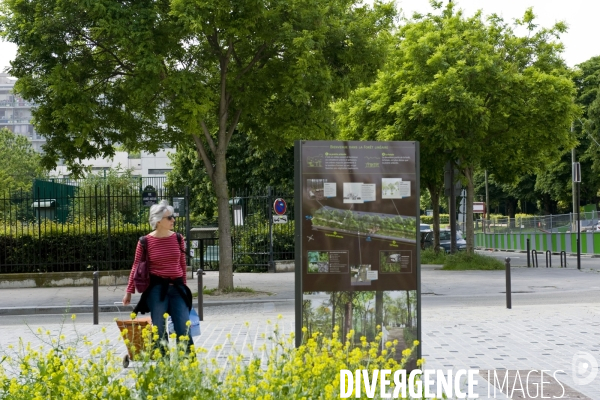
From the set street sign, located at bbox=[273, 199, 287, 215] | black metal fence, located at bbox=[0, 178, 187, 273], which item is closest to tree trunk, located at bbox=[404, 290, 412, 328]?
black metal fence, located at bbox=[0, 178, 187, 273]

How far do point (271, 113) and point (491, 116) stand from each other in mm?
11331

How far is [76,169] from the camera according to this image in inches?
906

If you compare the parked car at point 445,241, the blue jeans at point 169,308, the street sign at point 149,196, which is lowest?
the parked car at point 445,241

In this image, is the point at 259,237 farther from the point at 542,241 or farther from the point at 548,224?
the point at 542,241

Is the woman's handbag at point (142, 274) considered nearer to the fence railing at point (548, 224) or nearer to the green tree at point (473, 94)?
the green tree at point (473, 94)

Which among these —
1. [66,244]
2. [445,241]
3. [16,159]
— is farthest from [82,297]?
[16,159]

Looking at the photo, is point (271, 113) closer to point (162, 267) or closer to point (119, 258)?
point (119, 258)

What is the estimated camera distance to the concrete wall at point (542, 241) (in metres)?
46.2

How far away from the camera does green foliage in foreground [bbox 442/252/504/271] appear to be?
3169cm

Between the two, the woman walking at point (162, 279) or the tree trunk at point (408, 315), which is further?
the woman walking at point (162, 279)

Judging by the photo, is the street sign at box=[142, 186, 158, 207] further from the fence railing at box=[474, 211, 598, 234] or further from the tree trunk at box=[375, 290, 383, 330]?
the fence railing at box=[474, 211, 598, 234]

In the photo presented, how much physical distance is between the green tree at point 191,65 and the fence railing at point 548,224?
2925cm

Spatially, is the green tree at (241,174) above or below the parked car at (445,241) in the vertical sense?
above

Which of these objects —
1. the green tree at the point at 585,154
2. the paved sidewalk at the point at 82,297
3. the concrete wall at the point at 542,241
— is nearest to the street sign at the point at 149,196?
the paved sidewalk at the point at 82,297
